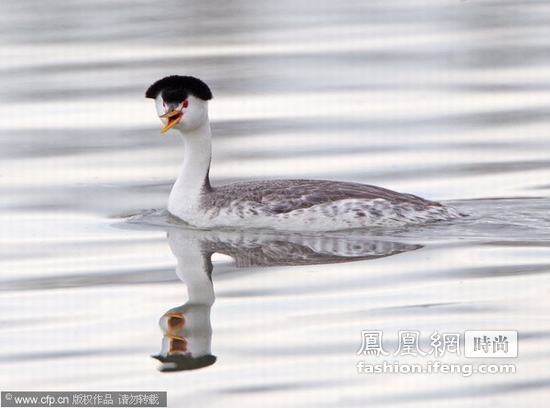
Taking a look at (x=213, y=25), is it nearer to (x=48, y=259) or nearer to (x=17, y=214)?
(x=17, y=214)

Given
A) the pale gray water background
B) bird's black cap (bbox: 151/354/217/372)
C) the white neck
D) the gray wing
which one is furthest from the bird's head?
bird's black cap (bbox: 151/354/217/372)

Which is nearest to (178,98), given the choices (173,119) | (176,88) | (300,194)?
(176,88)

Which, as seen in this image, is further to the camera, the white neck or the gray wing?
the white neck

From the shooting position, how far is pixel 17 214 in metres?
14.7

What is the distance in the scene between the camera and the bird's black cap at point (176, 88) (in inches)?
556

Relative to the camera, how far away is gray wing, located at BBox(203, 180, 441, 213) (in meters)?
13.9

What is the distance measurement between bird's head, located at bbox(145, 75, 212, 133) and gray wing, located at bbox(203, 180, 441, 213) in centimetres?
70

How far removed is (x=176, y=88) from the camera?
14.2 metres

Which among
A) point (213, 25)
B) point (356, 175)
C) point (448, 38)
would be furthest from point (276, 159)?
point (213, 25)

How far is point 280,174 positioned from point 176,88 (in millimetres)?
2160

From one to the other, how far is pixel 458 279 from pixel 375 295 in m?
0.68

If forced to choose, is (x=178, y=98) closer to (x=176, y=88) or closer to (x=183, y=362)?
(x=176, y=88)

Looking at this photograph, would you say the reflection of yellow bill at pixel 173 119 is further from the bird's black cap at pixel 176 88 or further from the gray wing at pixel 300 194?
the gray wing at pixel 300 194

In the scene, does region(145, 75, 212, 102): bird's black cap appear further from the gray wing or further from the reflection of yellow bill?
the gray wing
